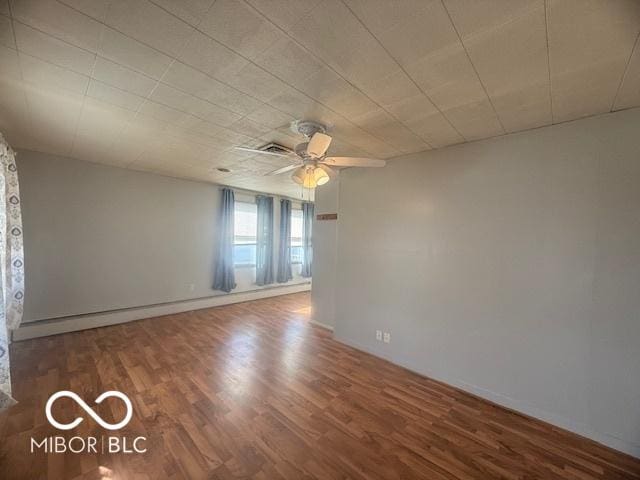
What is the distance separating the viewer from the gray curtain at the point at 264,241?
573 centimetres

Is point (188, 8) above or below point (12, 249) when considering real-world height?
above

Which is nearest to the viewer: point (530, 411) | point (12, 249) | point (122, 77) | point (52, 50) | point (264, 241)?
point (52, 50)

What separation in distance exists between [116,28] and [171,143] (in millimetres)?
1666

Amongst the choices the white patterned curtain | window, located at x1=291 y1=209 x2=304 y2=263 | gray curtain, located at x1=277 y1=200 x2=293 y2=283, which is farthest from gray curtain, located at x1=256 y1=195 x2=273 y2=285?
the white patterned curtain

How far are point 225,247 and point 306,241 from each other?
7.96 feet

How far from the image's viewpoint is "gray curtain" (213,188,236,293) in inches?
198

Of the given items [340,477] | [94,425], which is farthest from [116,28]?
[340,477]

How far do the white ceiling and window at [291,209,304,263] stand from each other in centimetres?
442

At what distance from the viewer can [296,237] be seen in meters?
6.85

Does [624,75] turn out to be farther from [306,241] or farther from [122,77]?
[306,241]

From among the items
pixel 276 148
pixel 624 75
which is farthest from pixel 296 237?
pixel 624 75

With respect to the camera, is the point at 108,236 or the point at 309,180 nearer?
the point at 309,180

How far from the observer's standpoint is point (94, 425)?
180 centimetres

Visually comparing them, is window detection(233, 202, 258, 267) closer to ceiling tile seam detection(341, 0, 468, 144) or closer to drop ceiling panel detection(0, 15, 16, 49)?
drop ceiling panel detection(0, 15, 16, 49)
